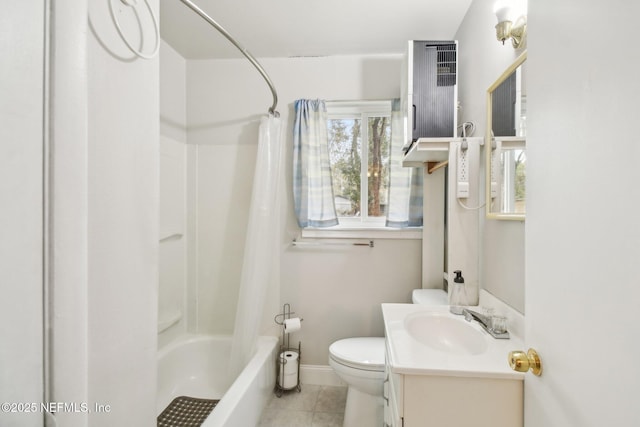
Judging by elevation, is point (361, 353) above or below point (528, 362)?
below

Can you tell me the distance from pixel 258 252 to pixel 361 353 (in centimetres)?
90

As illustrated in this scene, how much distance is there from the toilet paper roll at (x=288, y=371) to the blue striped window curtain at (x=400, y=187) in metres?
1.20

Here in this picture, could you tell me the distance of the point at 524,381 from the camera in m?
0.79

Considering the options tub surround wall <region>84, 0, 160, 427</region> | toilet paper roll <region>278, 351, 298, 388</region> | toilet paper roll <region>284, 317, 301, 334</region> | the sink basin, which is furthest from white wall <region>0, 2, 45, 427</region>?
toilet paper roll <region>278, 351, 298, 388</region>

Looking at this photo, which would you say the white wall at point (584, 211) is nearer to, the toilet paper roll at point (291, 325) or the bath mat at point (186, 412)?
the toilet paper roll at point (291, 325)

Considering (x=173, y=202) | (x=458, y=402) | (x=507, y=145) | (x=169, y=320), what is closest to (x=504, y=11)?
(x=507, y=145)

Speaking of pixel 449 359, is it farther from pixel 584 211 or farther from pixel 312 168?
pixel 312 168

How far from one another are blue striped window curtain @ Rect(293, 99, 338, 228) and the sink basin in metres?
1.02

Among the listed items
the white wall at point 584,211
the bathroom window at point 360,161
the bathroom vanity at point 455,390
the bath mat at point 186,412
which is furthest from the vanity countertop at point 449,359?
the bath mat at point 186,412

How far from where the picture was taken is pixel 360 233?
213cm

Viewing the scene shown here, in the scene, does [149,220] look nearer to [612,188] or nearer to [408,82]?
[612,188]

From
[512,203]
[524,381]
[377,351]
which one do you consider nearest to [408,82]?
[512,203]

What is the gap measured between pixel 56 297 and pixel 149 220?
0.26m

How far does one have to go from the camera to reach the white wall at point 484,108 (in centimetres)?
112
